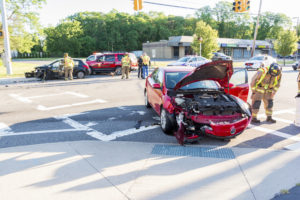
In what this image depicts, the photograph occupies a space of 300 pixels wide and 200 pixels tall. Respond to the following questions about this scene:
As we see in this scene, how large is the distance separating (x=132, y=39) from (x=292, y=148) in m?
77.7

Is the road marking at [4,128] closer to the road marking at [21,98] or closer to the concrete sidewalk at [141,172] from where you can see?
the concrete sidewalk at [141,172]

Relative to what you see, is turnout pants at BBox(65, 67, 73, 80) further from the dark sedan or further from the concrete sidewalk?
the concrete sidewalk

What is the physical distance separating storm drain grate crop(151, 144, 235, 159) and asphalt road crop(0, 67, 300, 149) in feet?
1.15

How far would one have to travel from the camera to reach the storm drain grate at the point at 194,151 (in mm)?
4895

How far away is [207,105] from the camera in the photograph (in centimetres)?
546

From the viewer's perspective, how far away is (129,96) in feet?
36.8

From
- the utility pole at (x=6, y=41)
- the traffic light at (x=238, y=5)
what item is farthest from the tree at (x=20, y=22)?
the traffic light at (x=238, y=5)

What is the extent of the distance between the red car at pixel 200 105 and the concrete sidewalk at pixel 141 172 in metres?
0.42

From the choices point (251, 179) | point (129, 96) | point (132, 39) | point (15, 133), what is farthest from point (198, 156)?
point (132, 39)

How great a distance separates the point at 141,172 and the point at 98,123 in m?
3.22

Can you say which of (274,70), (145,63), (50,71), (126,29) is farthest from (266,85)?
(126,29)

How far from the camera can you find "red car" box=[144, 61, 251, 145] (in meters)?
5.20

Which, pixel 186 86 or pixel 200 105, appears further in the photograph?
pixel 186 86

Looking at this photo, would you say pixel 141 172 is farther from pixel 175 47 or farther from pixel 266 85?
pixel 175 47
